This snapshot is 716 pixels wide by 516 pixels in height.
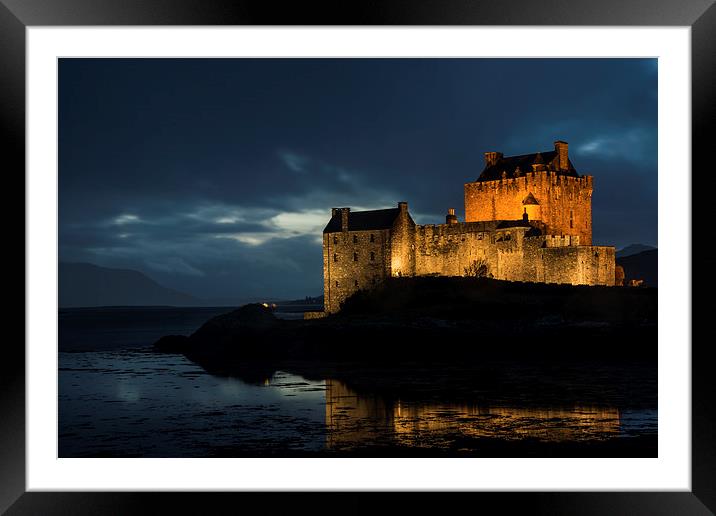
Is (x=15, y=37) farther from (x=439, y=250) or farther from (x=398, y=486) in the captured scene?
(x=439, y=250)

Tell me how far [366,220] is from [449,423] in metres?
19.9

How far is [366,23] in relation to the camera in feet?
20.8

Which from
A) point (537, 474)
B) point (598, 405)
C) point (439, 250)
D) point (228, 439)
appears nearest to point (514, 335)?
point (439, 250)

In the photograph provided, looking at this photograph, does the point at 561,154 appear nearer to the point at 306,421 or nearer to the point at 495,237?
the point at 495,237

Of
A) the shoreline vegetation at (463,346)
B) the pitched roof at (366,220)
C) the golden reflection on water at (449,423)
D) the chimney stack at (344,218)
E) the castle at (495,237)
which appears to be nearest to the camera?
the golden reflection on water at (449,423)

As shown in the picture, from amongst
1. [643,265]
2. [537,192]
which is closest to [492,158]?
[537,192]

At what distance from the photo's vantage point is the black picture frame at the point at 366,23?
6.33m

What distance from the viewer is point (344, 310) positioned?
30.7 meters

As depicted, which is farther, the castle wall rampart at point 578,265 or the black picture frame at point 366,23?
the castle wall rampart at point 578,265

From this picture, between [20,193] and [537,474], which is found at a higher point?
[20,193]

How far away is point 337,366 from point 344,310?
29.2ft

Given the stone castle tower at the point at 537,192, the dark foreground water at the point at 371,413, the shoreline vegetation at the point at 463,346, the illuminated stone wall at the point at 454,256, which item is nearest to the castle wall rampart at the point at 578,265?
the illuminated stone wall at the point at 454,256

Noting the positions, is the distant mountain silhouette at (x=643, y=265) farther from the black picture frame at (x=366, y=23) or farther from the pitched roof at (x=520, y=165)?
the black picture frame at (x=366, y=23)

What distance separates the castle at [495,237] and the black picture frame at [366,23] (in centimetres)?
2202
